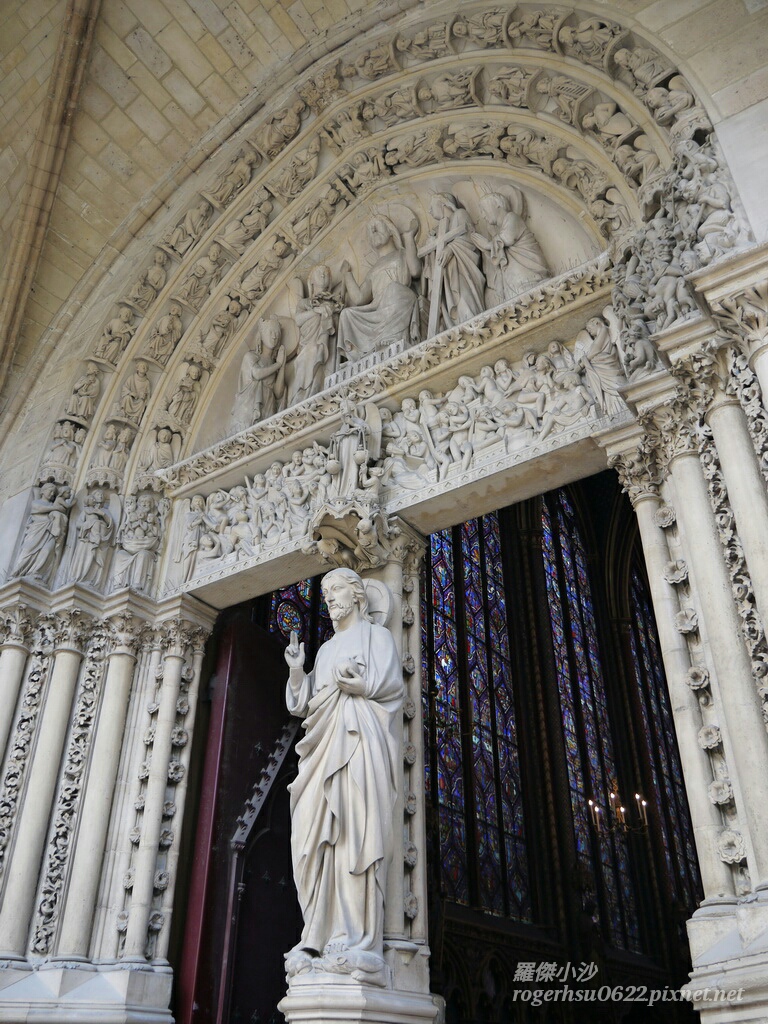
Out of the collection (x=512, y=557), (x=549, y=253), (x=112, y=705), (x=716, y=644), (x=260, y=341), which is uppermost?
(x=512, y=557)

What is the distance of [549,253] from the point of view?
5.85 meters

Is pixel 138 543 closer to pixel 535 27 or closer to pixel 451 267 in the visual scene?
pixel 451 267

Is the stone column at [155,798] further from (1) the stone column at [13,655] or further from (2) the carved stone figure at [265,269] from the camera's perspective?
(2) the carved stone figure at [265,269]

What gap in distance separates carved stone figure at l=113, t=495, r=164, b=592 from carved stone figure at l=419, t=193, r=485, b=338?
2.46 m

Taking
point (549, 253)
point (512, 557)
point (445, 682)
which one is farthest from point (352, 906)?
point (512, 557)

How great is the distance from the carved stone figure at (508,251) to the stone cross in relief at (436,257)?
0.54 ft

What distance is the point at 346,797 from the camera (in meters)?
4.18

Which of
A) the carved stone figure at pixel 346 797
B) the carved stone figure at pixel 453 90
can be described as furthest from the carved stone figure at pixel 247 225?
the carved stone figure at pixel 346 797

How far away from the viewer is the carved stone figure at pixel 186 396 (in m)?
7.04

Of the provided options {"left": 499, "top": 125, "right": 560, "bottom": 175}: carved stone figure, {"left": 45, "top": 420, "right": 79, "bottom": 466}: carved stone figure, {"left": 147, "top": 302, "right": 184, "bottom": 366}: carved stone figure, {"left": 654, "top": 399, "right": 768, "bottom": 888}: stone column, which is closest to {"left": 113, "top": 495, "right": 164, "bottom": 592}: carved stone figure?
{"left": 45, "top": 420, "right": 79, "bottom": 466}: carved stone figure

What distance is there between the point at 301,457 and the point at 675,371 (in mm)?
2915

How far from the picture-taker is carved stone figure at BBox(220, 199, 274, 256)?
23.5ft

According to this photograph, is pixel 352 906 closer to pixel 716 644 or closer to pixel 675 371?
pixel 716 644

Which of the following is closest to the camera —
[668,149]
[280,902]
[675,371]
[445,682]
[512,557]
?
[675,371]
